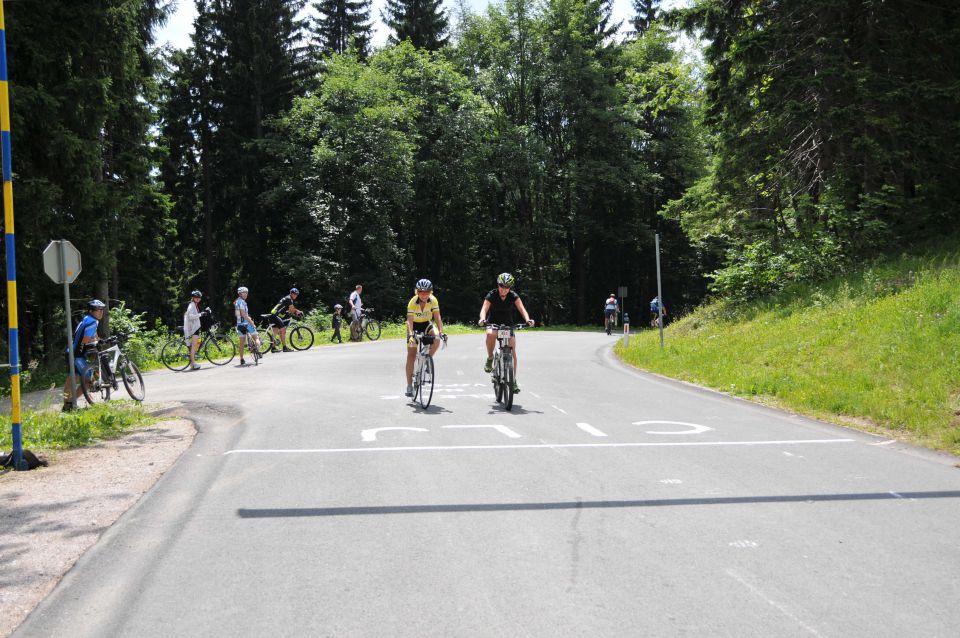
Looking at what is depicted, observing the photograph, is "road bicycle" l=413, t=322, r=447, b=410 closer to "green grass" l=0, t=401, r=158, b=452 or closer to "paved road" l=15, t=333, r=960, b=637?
"paved road" l=15, t=333, r=960, b=637

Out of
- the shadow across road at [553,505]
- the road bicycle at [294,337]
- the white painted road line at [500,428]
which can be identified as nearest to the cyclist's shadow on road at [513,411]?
the white painted road line at [500,428]

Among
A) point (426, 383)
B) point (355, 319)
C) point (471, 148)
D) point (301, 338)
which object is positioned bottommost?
point (426, 383)

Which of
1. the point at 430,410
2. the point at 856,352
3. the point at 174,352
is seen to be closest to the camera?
the point at 430,410

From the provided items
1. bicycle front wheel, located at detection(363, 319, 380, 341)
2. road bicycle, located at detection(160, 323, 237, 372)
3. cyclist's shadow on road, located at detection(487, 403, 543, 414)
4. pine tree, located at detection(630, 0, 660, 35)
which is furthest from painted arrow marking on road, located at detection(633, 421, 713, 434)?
pine tree, located at detection(630, 0, 660, 35)

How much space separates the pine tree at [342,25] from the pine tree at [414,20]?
5.17 ft

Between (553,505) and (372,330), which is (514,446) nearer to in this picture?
(553,505)

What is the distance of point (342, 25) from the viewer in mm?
48969

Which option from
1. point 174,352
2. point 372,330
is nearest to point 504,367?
point 174,352

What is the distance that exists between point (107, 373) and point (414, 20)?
1639 inches

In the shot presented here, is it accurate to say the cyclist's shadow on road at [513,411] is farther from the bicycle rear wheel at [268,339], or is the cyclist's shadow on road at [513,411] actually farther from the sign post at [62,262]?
the bicycle rear wheel at [268,339]

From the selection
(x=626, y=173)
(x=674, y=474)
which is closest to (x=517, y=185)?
(x=626, y=173)

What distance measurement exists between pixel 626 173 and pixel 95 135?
37.3m

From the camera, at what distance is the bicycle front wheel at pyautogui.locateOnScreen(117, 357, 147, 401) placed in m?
13.1

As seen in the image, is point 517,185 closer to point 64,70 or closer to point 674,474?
point 64,70
